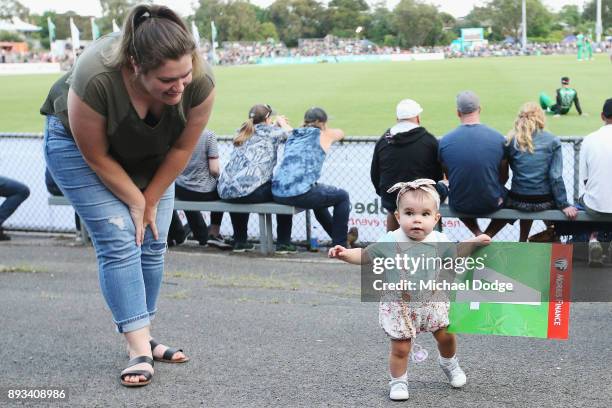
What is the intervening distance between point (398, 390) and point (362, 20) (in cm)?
13833

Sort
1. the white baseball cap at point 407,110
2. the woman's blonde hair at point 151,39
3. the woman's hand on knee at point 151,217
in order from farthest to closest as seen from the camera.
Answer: the white baseball cap at point 407,110
the woman's hand on knee at point 151,217
the woman's blonde hair at point 151,39

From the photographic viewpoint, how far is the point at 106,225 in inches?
163

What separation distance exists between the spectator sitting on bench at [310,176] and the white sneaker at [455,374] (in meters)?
4.59

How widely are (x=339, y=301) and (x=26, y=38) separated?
421 feet

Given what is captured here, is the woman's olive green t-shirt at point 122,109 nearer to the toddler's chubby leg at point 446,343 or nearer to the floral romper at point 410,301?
the floral romper at point 410,301

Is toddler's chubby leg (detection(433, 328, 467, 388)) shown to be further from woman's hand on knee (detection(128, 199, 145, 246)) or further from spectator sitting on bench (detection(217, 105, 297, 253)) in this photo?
spectator sitting on bench (detection(217, 105, 297, 253))

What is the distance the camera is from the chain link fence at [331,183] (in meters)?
8.79

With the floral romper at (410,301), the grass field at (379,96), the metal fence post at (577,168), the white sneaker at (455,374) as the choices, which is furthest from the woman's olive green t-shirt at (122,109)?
the grass field at (379,96)

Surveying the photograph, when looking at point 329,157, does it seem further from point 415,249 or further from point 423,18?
point 423,18

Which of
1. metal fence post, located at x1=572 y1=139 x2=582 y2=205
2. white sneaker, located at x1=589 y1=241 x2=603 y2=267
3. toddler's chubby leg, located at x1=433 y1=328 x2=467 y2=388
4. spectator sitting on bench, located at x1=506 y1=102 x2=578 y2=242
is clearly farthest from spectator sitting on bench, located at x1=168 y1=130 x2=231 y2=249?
toddler's chubby leg, located at x1=433 y1=328 x2=467 y2=388

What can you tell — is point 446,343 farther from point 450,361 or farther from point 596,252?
point 596,252

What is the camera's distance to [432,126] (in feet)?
73.4

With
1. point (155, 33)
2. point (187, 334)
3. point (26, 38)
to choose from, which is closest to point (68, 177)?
point (155, 33)

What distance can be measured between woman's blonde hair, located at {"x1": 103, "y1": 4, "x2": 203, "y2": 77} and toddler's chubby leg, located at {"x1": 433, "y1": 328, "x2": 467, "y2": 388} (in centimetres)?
175
